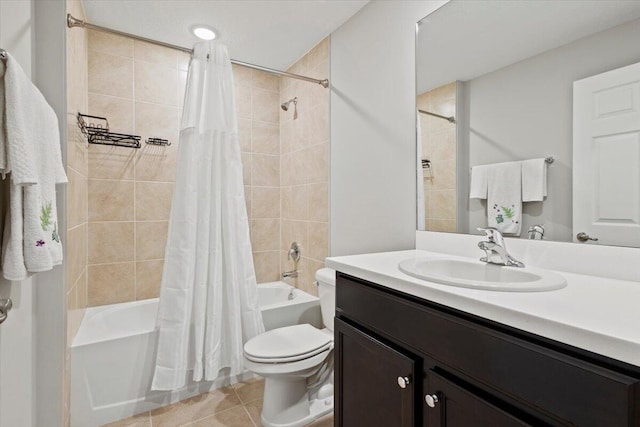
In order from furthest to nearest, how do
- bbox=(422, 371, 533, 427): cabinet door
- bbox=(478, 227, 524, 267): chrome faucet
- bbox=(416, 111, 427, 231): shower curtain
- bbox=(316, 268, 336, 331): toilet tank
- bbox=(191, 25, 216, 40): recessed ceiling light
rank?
1. bbox=(191, 25, 216, 40): recessed ceiling light
2. bbox=(316, 268, 336, 331): toilet tank
3. bbox=(416, 111, 427, 231): shower curtain
4. bbox=(478, 227, 524, 267): chrome faucet
5. bbox=(422, 371, 533, 427): cabinet door

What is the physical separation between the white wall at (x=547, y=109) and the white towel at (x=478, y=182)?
32mm

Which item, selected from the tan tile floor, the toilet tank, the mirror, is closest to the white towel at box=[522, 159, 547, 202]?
the mirror

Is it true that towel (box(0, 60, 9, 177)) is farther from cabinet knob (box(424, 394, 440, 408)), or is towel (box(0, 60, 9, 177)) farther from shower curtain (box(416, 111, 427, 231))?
shower curtain (box(416, 111, 427, 231))

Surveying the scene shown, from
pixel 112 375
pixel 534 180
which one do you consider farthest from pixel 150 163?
pixel 534 180

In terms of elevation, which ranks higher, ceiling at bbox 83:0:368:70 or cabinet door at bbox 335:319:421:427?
ceiling at bbox 83:0:368:70

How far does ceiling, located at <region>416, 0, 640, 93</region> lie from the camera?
3.37 ft

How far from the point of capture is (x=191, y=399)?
1.95 m

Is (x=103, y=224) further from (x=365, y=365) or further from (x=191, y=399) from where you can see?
(x=365, y=365)

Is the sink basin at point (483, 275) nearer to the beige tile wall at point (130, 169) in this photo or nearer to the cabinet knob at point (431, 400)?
the cabinet knob at point (431, 400)

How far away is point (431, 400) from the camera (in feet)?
2.73

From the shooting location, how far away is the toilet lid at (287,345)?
1595 mm

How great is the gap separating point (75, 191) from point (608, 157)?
2.30 meters

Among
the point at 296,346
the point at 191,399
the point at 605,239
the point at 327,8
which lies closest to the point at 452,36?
the point at 327,8

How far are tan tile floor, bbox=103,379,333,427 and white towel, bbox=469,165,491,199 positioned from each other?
1375 millimetres
